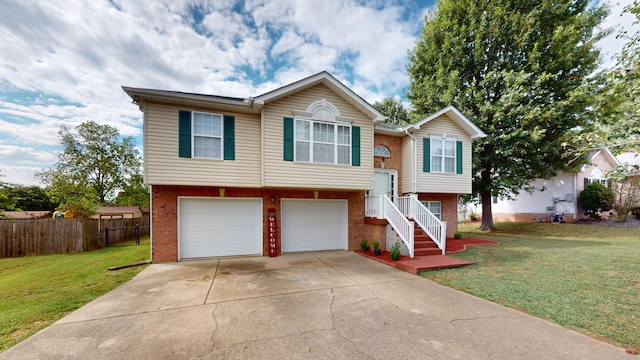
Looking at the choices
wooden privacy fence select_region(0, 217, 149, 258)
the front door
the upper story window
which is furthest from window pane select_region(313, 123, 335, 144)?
wooden privacy fence select_region(0, 217, 149, 258)

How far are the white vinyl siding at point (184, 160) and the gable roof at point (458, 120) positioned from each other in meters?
7.29

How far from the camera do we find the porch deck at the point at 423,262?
7070 mm

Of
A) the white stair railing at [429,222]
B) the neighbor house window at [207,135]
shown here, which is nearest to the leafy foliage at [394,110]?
the white stair railing at [429,222]

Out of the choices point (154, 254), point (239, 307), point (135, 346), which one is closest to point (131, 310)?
point (135, 346)

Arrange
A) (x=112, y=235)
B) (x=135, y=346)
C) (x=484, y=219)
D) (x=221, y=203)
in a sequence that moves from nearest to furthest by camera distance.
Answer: (x=135, y=346) → (x=221, y=203) → (x=112, y=235) → (x=484, y=219)

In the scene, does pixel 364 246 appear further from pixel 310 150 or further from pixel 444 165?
pixel 444 165

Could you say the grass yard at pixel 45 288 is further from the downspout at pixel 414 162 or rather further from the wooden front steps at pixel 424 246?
the downspout at pixel 414 162

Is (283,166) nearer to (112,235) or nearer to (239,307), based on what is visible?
(239,307)

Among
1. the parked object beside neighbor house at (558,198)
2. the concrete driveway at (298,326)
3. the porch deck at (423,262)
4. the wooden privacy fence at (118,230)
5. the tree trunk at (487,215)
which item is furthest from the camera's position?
the parked object beside neighbor house at (558,198)

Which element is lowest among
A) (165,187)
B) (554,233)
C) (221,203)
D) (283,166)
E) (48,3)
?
(554,233)

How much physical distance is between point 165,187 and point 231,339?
649cm

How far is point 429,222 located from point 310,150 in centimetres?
536

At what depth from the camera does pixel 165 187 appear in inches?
324

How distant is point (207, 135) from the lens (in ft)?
26.7
